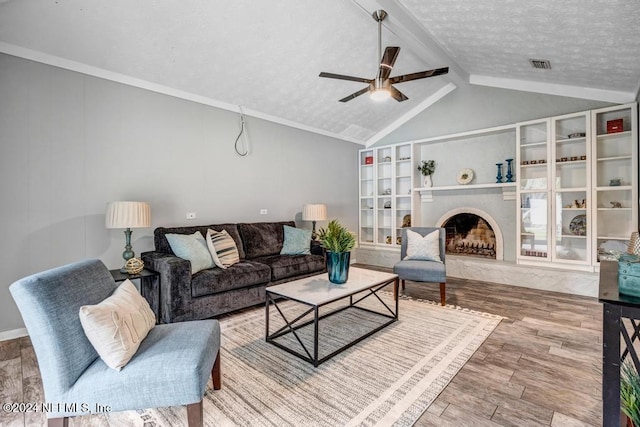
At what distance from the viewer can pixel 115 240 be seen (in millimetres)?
3432

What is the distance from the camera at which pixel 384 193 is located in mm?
6500

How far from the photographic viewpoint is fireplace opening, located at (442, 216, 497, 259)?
5.29 meters

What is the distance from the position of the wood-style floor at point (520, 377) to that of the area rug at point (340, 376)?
129mm

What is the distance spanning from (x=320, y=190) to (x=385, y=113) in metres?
1.93

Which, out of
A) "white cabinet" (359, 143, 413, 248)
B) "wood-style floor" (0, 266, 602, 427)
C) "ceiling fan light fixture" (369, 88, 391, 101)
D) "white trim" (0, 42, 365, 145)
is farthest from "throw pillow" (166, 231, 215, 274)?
"white cabinet" (359, 143, 413, 248)

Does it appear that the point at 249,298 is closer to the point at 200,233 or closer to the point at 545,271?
the point at 200,233

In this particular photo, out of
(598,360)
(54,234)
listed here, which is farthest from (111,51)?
(598,360)

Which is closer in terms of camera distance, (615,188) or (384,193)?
(615,188)

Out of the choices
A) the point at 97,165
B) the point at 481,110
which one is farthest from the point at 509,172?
the point at 97,165

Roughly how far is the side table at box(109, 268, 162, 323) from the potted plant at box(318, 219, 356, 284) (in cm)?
178

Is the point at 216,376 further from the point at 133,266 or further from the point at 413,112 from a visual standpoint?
the point at 413,112

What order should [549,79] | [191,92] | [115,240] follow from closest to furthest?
[115,240]
[191,92]
[549,79]

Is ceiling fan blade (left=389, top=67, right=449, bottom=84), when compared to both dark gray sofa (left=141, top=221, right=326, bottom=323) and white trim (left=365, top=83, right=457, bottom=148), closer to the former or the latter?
dark gray sofa (left=141, top=221, right=326, bottom=323)

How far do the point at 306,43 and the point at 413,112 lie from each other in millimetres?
3072
